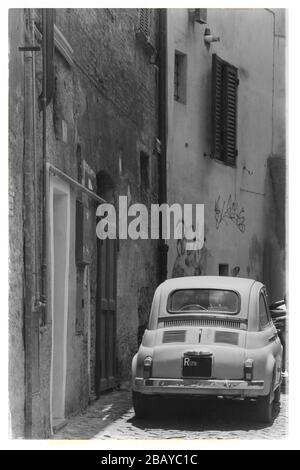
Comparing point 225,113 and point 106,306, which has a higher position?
point 225,113

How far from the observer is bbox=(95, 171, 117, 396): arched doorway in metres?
11.0

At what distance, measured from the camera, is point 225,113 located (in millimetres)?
11594

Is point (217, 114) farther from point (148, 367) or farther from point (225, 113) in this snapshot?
point (148, 367)

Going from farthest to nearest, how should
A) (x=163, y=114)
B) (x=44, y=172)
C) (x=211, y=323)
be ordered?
(x=163, y=114)
(x=211, y=323)
(x=44, y=172)

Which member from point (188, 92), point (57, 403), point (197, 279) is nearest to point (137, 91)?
point (188, 92)

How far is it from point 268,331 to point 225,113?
2.34 meters

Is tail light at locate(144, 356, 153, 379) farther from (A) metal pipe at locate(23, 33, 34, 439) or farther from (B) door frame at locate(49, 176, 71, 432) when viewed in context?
(A) metal pipe at locate(23, 33, 34, 439)

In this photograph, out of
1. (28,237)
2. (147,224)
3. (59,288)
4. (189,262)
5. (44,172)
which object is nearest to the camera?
(28,237)

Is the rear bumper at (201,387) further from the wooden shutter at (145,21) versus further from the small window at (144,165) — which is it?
the wooden shutter at (145,21)

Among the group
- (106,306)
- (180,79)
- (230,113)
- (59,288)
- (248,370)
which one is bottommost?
(248,370)

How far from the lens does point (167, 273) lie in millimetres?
11398

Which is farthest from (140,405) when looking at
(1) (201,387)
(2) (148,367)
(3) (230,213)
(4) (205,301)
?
(3) (230,213)

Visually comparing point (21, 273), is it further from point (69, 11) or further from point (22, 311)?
point (69, 11)

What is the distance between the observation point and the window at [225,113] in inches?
453
